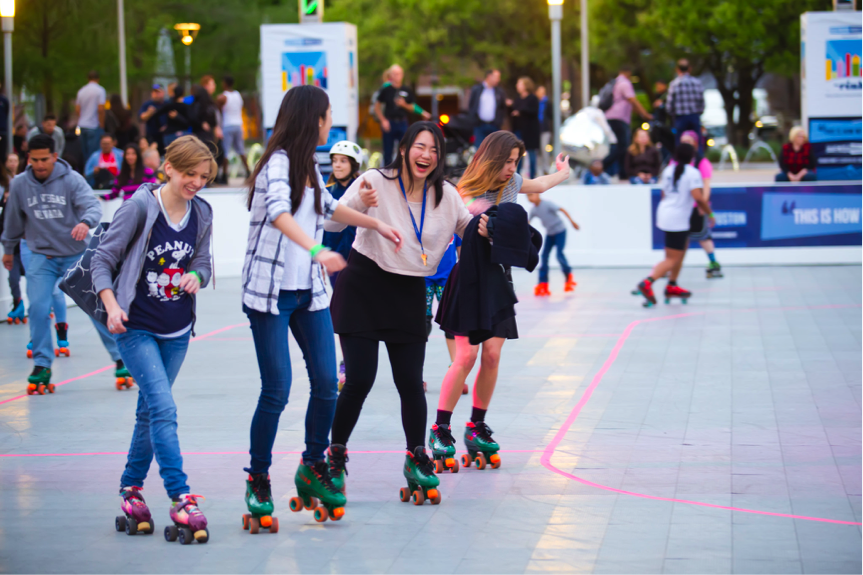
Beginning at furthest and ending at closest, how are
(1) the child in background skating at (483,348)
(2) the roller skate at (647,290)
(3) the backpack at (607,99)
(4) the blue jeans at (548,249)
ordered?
(3) the backpack at (607,99), (4) the blue jeans at (548,249), (2) the roller skate at (647,290), (1) the child in background skating at (483,348)

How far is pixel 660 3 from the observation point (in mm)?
34250

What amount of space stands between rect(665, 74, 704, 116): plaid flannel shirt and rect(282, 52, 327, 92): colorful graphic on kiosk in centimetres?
611

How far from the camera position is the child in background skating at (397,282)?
5137 mm

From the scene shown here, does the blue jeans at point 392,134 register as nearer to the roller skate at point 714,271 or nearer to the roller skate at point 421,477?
the roller skate at point 714,271

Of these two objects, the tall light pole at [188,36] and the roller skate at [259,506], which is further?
the tall light pole at [188,36]

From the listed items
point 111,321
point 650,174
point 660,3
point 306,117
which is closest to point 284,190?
point 306,117

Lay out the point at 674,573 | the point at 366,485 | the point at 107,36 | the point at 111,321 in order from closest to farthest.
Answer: the point at 674,573 < the point at 111,321 < the point at 366,485 < the point at 107,36

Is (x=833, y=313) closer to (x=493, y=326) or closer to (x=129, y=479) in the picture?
(x=493, y=326)

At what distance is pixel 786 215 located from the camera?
53.7ft

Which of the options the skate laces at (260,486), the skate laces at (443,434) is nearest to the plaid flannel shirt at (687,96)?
the skate laces at (443,434)

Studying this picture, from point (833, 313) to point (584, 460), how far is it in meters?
6.52

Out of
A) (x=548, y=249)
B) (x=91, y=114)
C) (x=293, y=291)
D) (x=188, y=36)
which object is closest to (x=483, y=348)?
(x=293, y=291)

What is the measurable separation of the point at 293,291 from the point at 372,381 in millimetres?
713

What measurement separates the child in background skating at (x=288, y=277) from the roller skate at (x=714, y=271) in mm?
10644
